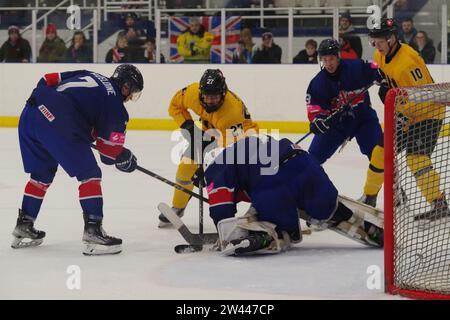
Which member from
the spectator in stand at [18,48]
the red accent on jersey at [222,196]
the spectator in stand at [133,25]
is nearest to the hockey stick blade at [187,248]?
the red accent on jersey at [222,196]

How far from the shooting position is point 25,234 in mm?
4348

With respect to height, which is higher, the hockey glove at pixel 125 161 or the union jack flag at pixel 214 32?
the union jack flag at pixel 214 32

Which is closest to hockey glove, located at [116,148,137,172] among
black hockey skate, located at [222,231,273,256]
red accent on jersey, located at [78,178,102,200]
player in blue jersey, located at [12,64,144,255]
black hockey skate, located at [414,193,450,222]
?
player in blue jersey, located at [12,64,144,255]

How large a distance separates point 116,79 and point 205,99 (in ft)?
1.53

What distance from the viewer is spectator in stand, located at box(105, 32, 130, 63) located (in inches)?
372

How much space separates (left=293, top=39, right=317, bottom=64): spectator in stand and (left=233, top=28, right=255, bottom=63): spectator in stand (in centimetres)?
43

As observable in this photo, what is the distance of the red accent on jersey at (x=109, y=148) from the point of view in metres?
4.23

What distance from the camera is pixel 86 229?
13.8 feet

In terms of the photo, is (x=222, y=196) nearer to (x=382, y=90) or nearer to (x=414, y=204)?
(x=414, y=204)

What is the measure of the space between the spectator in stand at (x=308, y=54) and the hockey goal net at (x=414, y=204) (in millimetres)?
4326

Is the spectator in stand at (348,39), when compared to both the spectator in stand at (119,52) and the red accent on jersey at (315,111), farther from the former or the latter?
the red accent on jersey at (315,111)

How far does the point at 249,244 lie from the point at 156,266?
1.24 ft

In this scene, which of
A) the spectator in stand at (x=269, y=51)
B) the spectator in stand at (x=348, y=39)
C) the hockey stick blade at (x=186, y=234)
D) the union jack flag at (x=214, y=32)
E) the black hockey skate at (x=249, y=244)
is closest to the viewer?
the black hockey skate at (x=249, y=244)
